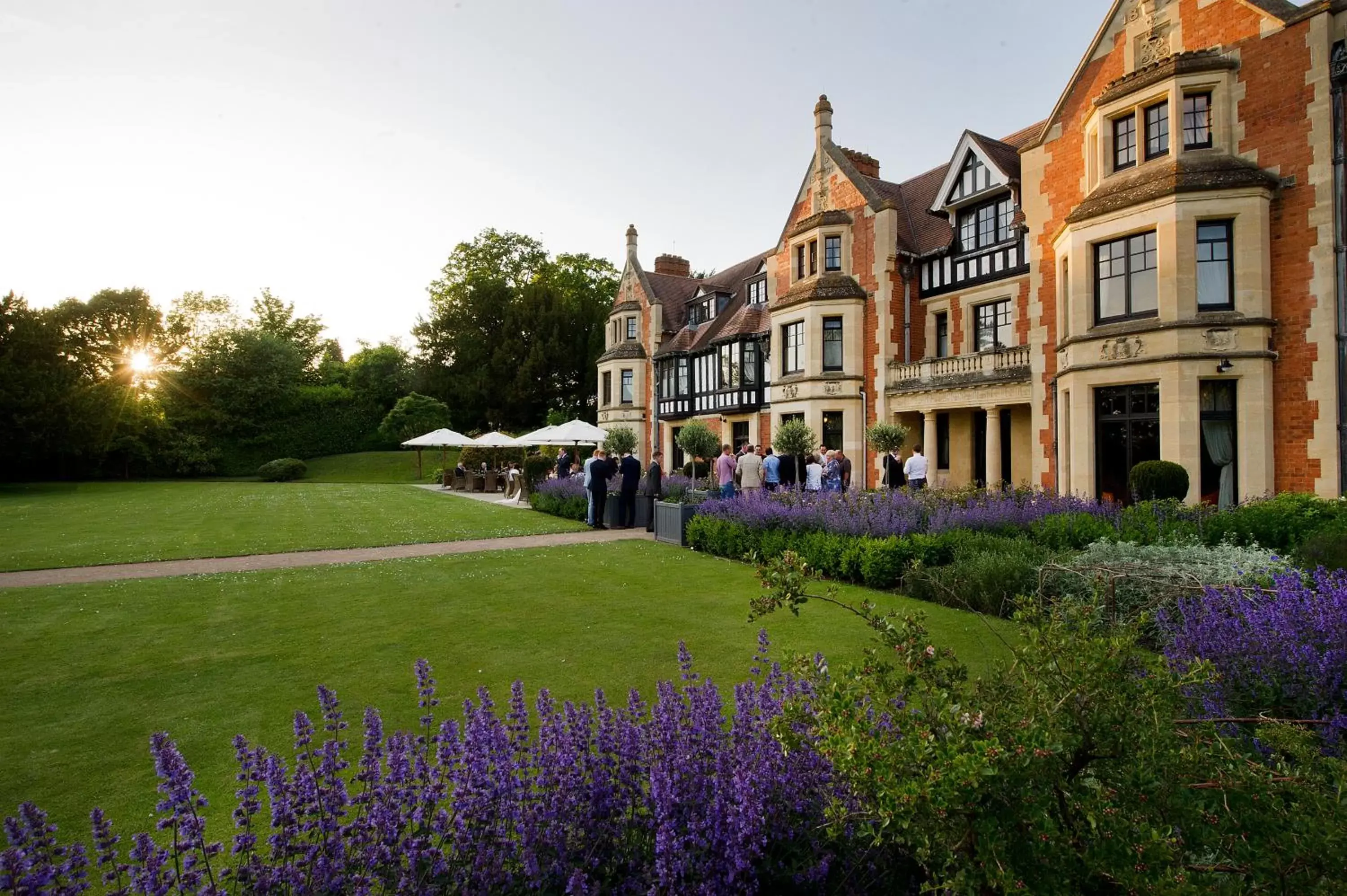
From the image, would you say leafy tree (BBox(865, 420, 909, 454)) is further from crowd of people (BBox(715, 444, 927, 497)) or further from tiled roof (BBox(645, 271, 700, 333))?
tiled roof (BBox(645, 271, 700, 333))

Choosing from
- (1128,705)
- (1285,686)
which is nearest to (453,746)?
(1128,705)

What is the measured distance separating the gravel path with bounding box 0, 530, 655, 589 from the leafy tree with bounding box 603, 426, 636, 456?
1517cm

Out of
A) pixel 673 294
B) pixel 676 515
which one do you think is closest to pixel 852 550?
pixel 676 515

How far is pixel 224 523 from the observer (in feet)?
60.0

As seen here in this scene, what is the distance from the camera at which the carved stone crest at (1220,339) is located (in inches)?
568

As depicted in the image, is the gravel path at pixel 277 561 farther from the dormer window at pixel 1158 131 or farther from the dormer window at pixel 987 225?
the dormer window at pixel 987 225

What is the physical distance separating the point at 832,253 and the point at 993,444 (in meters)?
9.58

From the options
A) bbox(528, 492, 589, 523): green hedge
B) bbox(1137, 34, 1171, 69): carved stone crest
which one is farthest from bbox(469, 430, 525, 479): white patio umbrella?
bbox(1137, 34, 1171, 69): carved stone crest

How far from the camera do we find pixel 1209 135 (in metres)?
15.2

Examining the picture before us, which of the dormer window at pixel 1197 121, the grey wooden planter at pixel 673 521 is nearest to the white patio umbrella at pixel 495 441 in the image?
the grey wooden planter at pixel 673 521

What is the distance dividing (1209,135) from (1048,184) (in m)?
4.02

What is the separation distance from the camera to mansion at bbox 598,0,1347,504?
14.0 meters

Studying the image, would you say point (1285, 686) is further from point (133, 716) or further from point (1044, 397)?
point (1044, 397)

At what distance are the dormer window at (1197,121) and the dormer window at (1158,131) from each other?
0.31m
